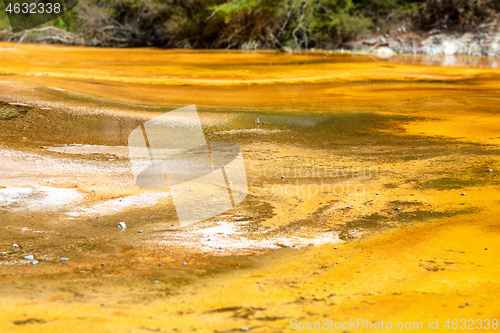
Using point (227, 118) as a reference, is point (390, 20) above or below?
above

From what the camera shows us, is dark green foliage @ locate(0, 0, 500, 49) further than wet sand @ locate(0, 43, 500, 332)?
Yes

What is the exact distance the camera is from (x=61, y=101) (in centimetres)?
716

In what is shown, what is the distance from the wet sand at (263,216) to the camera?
258cm

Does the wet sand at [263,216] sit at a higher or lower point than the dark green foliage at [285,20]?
lower

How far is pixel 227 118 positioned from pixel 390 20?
11105 mm

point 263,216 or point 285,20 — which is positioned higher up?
point 285,20

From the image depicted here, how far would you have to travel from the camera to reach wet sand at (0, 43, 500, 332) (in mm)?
2582

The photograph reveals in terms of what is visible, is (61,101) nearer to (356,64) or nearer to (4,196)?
(4,196)

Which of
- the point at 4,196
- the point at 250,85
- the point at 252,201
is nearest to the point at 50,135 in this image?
the point at 4,196

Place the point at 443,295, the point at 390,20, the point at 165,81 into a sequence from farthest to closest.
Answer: the point at 390,20
the point at 165,81
the point at 443,295

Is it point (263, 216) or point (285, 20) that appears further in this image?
point (285, 20)

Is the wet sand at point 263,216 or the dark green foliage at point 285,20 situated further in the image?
the dark green foliage at point 285,20

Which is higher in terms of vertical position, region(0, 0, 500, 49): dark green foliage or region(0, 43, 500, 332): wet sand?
region(0, 0, 500, 49): dark green foliage

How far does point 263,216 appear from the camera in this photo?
3.91m
